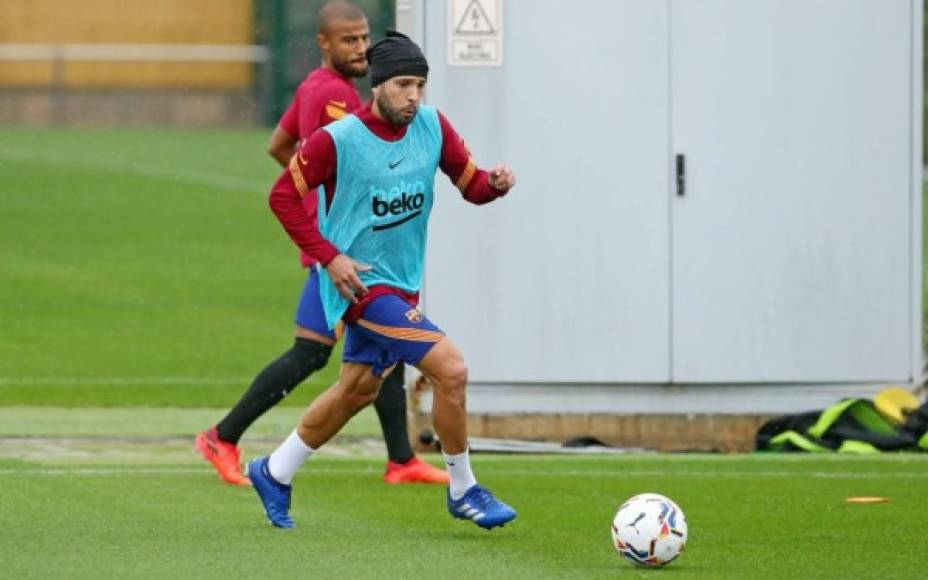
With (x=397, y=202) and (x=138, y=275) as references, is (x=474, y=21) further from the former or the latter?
(x=138, y=275)

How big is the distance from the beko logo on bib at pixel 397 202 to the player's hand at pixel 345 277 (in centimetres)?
24

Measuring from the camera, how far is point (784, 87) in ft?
38.3

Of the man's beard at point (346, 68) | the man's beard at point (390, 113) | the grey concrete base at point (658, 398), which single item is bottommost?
the grey concrete base at point (658, 398)

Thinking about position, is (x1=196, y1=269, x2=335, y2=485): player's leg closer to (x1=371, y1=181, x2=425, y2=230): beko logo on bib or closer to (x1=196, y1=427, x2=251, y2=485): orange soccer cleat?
(x1=196, y1=427, x2=251, y2=485): orange soccer cleat

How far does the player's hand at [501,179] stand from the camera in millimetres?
8656

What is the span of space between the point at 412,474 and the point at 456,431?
1744 mm

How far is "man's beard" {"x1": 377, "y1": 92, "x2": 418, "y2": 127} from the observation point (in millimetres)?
8602

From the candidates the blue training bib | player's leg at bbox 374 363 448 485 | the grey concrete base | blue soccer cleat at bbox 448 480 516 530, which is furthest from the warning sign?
blue soccer cleat at bbox 448 480 516 530

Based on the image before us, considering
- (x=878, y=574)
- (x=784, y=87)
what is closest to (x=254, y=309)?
(x=784, y=87)

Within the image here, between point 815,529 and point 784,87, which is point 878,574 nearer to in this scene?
point 815,529

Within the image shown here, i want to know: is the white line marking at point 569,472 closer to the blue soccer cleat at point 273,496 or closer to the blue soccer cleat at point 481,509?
the blue soccer cleat at point 273,496

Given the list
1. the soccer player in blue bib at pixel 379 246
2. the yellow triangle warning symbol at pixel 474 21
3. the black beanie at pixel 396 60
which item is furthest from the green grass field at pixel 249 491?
the yellow triangle warning symbol at pixel 474 21

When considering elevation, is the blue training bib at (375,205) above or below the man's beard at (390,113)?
below

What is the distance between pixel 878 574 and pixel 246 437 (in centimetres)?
492
